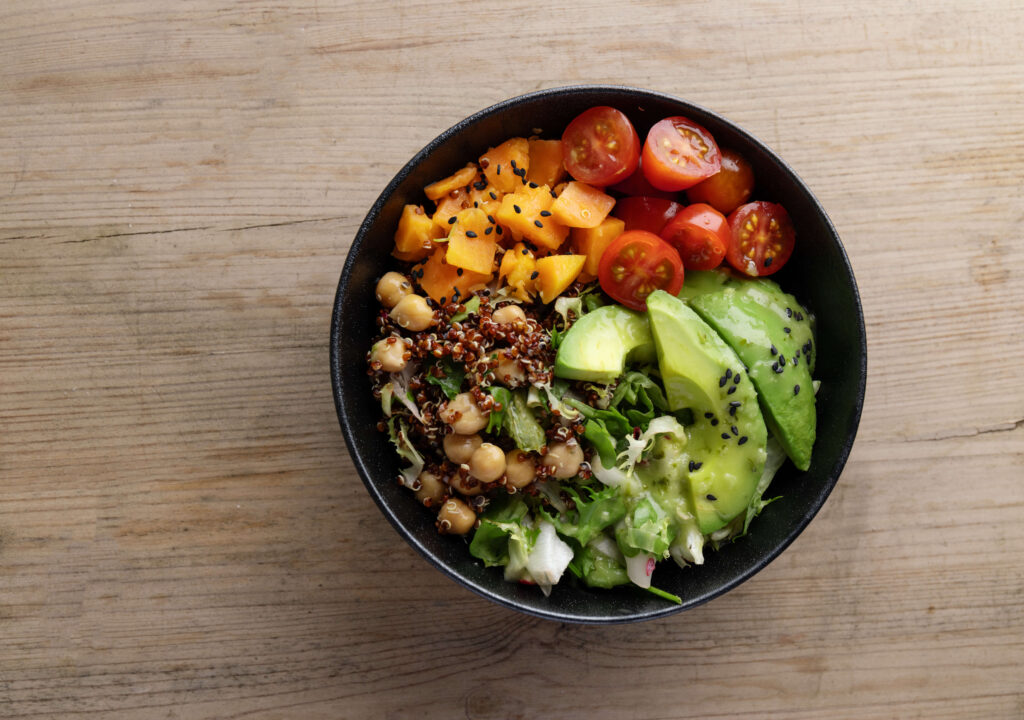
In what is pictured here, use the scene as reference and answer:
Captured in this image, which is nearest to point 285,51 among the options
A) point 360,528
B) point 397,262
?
point 397,262

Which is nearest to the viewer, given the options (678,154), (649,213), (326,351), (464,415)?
(464,415)

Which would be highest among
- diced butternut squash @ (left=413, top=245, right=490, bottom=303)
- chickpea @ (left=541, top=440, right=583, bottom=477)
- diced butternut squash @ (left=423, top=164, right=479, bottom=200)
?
diced butternut squash @ (left=423, top=164, right=479, bottom=200)

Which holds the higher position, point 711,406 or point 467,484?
point 711,406

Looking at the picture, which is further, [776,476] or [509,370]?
[776,476]

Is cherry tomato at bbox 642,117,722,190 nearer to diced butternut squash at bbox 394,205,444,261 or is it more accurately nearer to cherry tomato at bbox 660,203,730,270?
cherry tomato at bbox 660,203,730,270

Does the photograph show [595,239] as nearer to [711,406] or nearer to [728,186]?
[728,186]

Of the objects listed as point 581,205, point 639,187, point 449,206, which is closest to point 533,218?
point 581,205

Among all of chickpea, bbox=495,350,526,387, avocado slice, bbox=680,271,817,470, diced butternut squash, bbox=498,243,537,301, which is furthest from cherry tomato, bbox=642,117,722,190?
chickpea, bbox=495,350,526,387

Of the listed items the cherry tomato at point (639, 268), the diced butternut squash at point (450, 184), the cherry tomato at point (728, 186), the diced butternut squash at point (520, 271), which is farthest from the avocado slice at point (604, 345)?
the diced butternut squash at point (450, 184)
